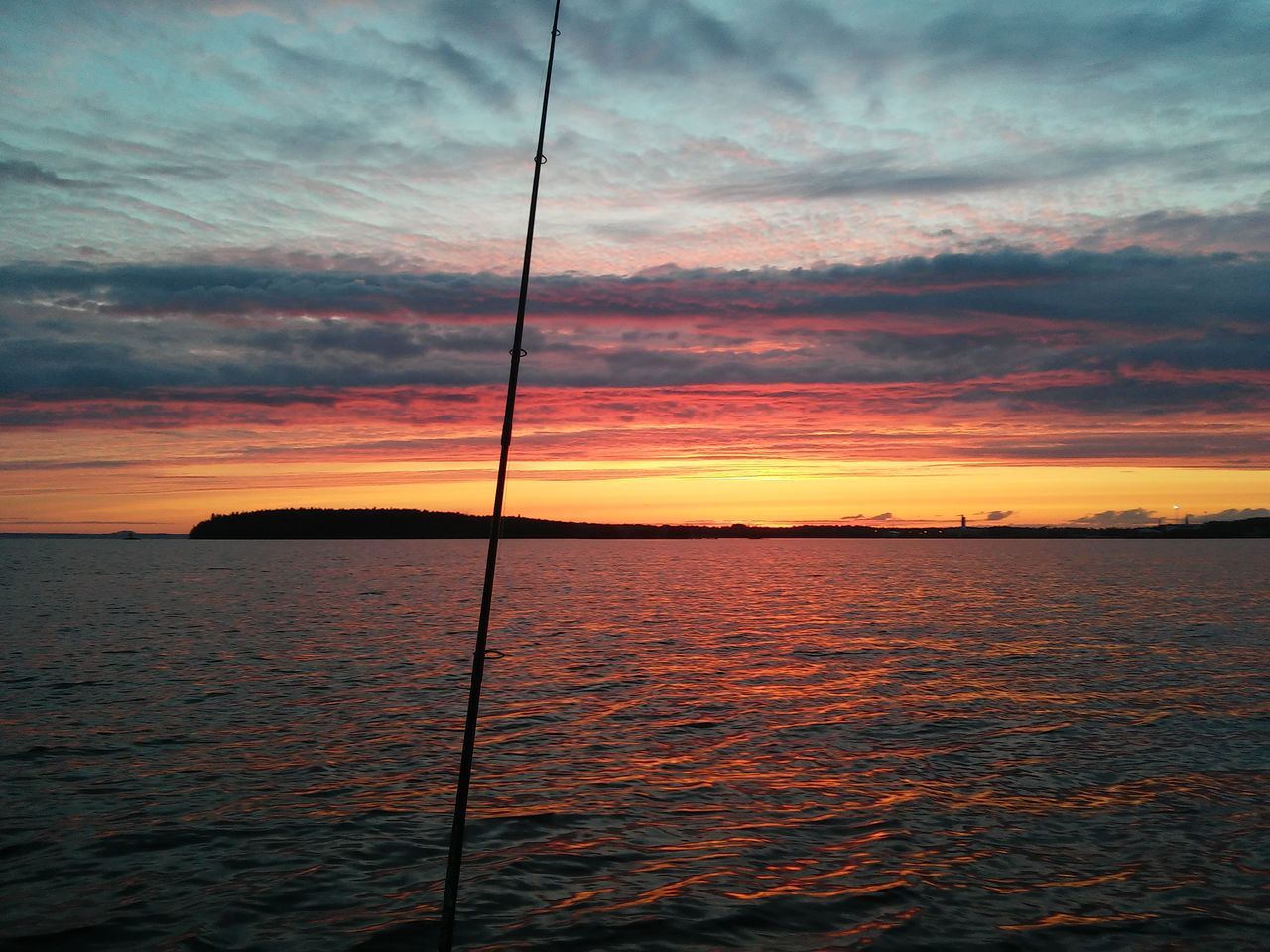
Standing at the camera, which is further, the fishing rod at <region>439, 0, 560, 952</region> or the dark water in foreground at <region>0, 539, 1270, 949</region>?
the dark water in foreground at <region>0, 539, 1270, 949</region>

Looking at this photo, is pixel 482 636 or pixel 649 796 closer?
pixel 482 636

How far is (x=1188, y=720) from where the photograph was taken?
20.5 meters

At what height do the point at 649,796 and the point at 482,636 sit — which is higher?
the point at 482,636

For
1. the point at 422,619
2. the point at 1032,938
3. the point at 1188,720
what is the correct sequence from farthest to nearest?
the point at 422,619 → the point at 1188,720 → the point at 1032,938

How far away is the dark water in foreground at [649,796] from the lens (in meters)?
10.3

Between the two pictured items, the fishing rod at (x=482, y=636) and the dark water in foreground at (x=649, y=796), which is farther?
the dark water in foreground at (x=649, y=796)

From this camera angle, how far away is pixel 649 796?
49.3 feet

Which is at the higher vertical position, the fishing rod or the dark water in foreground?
the fishing rod

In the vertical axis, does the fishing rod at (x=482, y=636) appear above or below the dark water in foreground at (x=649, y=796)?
above

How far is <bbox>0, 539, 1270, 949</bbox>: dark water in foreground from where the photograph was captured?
33.9ft

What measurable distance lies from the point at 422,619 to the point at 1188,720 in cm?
3387

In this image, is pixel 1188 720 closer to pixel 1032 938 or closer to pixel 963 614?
pixel 1032 938

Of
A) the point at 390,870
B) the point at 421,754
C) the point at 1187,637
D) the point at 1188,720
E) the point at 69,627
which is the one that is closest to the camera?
the point at 390,870

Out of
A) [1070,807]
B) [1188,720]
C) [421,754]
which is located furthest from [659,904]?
[1188,720]
